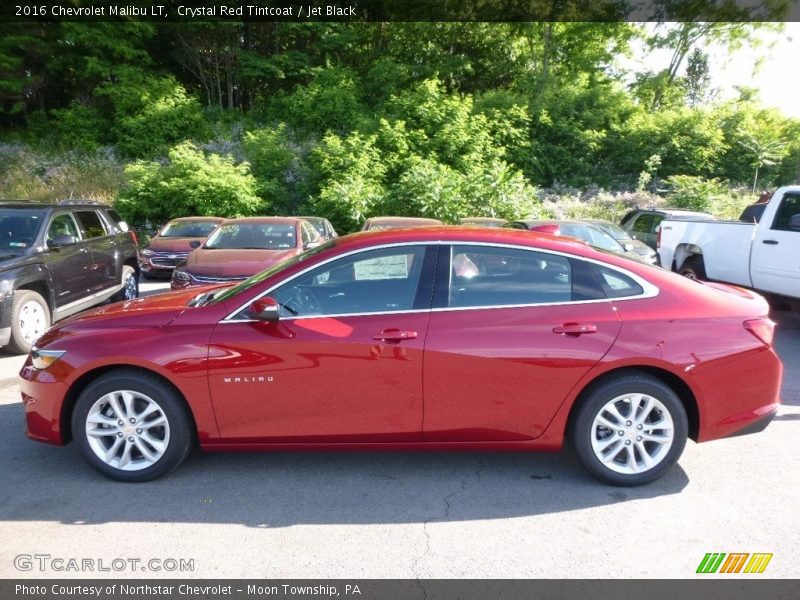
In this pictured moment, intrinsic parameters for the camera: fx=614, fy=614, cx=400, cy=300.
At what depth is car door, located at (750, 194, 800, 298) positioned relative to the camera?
762cm

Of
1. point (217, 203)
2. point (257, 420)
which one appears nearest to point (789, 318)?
point (257, 420)

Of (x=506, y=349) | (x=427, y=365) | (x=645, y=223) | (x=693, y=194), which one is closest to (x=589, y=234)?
(x=645, y=223)

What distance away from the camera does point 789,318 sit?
9.71 metres

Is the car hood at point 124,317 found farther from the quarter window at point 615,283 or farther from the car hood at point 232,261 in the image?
the car hood at point 232,261

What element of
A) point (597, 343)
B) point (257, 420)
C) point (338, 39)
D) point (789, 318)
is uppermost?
point (338, 39)

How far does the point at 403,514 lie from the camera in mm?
3531

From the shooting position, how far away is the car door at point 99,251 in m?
8.59

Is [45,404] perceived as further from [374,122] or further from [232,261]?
[374,122]

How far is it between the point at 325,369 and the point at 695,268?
7936mm

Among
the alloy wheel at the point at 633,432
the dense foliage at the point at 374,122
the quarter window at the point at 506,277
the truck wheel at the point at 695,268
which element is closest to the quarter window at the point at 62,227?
the quarter window at the point at 506,277

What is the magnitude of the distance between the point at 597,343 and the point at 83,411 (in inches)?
126

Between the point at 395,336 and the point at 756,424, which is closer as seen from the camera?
the point at 395,336

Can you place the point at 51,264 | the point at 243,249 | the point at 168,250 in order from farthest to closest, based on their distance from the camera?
the point at 168,250
the point at 243,249
the point at 51,264

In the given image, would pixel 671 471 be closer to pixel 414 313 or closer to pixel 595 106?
pixel 414 313
